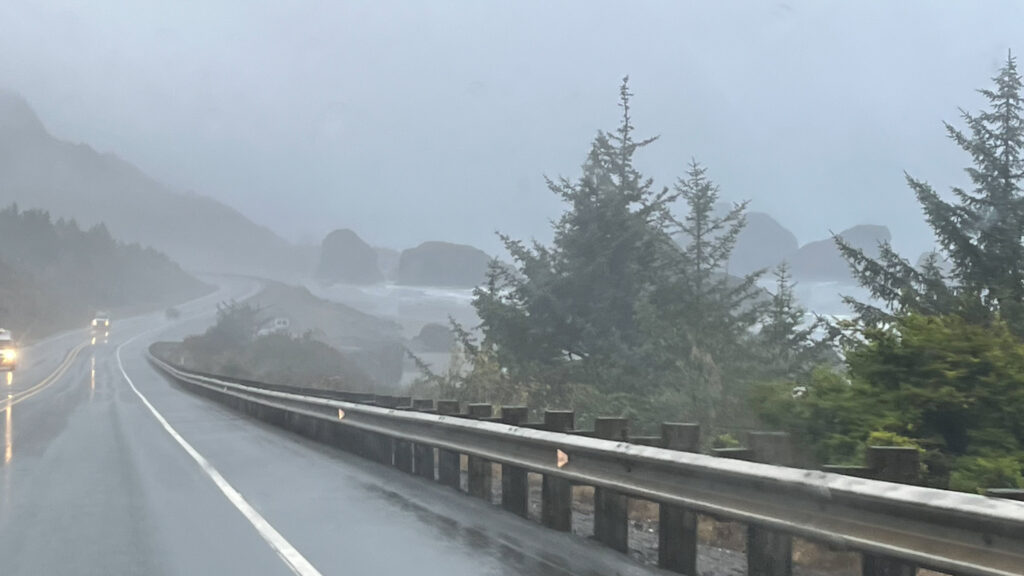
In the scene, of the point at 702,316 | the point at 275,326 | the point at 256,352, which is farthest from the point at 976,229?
the point at 275,326

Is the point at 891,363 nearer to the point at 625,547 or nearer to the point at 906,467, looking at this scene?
the point at 625,547

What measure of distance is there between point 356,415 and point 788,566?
364 inches

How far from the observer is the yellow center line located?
125ft

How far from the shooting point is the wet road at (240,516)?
772cm

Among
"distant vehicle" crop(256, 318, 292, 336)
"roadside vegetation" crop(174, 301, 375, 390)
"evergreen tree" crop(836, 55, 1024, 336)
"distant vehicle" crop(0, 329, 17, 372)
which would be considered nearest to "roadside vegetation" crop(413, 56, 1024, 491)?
"evergreen tree" crop(836, 55, 1024, 336)

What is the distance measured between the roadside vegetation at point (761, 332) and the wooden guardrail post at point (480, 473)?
244 centimetres

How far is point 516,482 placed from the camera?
9.93 metres

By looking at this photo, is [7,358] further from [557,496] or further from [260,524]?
[557,496]

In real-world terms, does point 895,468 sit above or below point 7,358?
above

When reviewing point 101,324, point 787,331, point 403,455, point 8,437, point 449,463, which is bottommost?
point 8,437

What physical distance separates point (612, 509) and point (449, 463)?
409 cm

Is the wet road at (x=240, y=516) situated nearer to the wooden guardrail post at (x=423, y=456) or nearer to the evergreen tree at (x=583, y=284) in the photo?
the wooden guardrail post at (x=423, y=456)

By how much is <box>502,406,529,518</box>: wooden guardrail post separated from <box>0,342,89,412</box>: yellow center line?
86.1 feet

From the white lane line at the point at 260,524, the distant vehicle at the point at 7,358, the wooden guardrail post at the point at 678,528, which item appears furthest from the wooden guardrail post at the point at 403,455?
the distant vehicle at the point at 7,358
